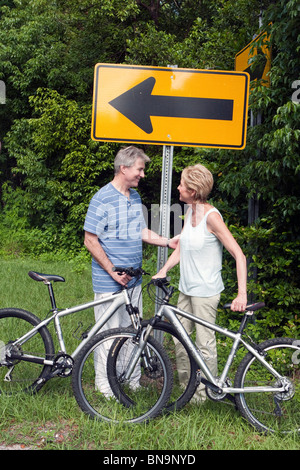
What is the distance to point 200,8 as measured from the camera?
604 inches

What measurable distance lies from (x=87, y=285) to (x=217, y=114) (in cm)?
552

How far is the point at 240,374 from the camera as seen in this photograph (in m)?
3.32

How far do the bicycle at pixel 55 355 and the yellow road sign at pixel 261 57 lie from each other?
2415mm

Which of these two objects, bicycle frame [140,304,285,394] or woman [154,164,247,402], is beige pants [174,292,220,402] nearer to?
woman [154,164,247,402]

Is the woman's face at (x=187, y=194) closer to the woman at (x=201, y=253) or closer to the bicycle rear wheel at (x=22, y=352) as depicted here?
the woman at (x=201, y=253)

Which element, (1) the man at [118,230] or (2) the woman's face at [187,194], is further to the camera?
(1) the man at [118,230]

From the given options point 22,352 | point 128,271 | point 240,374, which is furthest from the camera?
point 22,352

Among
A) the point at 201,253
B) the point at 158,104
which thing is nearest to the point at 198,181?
the point at 201,253

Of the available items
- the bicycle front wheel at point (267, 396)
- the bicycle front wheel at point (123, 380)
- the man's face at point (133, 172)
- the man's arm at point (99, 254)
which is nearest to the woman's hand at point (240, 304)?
the bicycle front wheel at point (267, 396)

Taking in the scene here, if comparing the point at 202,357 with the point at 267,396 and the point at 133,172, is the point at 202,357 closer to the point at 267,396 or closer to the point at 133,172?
the point at 267,396

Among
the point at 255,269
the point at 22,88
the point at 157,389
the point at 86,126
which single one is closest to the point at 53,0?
the point at 22,88

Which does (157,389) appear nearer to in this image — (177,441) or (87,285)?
(177,441)

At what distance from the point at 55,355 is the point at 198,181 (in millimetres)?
1577

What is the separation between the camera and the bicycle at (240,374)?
329 cm
